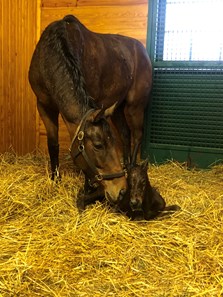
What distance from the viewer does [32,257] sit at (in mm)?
1718

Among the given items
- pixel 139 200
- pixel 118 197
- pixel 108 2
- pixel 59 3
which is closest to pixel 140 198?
pixel 139 200

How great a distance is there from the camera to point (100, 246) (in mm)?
1861

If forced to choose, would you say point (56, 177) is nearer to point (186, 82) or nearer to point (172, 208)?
point (172, 208)

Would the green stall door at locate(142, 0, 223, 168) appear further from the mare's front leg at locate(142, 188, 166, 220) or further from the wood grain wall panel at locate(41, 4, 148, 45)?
the mare's front leg at locate(142, 188, 166, 220)

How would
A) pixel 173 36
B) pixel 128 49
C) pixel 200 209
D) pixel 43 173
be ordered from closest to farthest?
pixel 200 209 → pixel 43 173 → pixel 128 49 → pixel 173 36

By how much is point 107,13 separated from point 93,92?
1.33 m

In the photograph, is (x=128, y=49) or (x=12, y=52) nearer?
(x=128, y=49)

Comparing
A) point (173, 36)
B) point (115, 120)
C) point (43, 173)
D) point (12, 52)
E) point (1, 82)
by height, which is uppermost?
point (173, 36)

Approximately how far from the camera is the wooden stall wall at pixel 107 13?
359 centimetres

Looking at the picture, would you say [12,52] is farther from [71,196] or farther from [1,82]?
[71,196]

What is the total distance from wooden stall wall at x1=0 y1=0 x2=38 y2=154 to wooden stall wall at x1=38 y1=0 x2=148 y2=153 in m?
0.22

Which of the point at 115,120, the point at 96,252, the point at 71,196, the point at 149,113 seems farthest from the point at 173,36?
the point at 96,252

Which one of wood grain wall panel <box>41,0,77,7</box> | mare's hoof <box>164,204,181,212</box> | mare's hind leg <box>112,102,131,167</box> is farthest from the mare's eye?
wood grain wall panel <box>41,0,77,7</box>

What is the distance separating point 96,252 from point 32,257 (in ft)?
1.08
